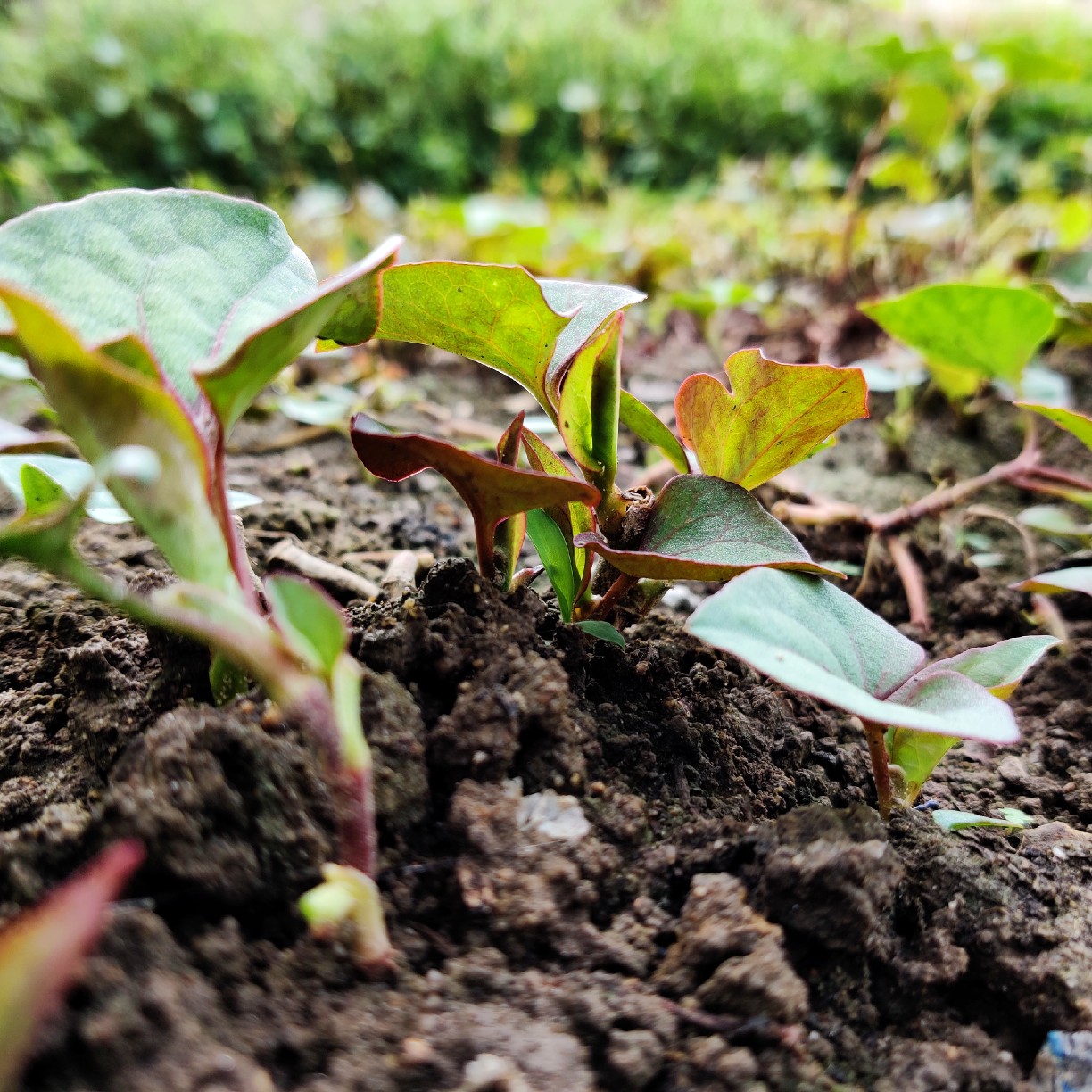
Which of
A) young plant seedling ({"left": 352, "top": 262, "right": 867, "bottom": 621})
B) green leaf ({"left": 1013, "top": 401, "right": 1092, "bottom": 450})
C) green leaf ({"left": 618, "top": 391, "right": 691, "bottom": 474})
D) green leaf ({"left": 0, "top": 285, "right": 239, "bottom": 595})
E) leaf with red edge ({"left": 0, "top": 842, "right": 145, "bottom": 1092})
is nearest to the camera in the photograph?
leaf with red edge ({"left": 0, "top": 842, "right": 145, "bottom": 1092})

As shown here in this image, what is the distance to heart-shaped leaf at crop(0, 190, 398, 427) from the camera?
449mm

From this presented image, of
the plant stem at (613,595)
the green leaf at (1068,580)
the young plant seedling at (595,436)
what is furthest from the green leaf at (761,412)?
the green leaf at (1068,580)

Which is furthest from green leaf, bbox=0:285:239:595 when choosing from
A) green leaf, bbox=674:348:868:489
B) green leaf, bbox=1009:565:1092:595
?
green leaf, bbox=1009:565:1092:595

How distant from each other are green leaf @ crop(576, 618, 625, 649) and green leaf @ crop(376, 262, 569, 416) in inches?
6.1

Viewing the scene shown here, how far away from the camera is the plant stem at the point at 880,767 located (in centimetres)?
55

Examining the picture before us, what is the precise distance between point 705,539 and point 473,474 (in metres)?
0.17

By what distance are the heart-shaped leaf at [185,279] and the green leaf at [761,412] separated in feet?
0.81

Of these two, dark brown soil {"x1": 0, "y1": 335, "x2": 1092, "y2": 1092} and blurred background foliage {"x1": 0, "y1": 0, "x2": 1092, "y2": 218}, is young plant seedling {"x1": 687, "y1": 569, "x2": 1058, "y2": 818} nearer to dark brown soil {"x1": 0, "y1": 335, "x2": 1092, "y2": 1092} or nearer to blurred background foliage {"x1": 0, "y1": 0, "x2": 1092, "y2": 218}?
dark brown soil {"x1": 0, "y1": 335, "x2": 1092, "y2": 1092}

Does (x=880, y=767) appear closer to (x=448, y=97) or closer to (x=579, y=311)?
(x=579, y=311)

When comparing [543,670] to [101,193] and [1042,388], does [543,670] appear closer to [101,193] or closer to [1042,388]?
[101,193]

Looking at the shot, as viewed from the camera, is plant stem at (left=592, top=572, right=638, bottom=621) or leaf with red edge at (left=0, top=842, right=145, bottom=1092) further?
plant stem at (left=592, top=572, right=638, bottom=621)

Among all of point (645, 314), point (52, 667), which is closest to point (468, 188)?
point (645, 314)

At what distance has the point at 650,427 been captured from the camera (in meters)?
0.65

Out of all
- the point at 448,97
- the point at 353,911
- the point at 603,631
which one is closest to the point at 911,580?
the point at 603,631
